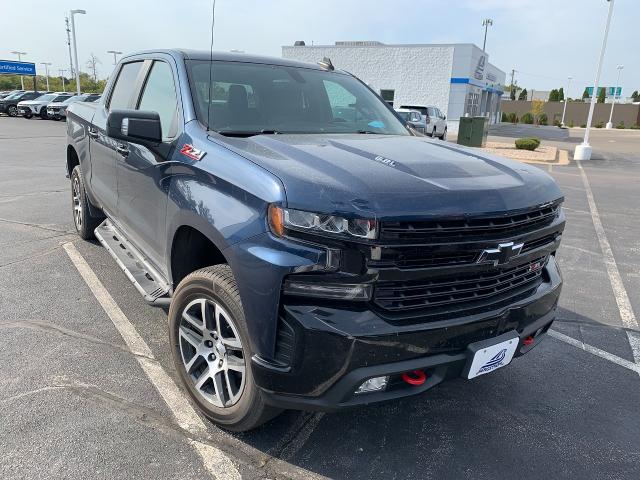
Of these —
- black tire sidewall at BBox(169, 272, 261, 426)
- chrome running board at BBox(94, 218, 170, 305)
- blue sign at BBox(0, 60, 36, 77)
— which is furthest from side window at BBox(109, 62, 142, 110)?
blue sign at BBox(0, 60, 36, 77)

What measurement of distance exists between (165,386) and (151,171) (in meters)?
1.35

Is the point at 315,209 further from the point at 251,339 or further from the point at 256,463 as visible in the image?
the point at 256,463

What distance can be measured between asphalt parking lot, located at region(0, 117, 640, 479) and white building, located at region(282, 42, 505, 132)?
32.2 metres

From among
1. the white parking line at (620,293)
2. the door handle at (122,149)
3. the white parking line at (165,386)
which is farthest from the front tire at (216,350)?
the white parking line at (620,293)

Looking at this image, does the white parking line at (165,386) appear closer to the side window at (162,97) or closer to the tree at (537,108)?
the side window at (162,97)

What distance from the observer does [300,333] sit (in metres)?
2.12

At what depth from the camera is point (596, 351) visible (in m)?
3.89

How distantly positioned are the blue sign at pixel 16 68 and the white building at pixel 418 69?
105ft

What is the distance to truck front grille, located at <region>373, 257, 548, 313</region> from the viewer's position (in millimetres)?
2201

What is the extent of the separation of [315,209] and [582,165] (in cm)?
1847

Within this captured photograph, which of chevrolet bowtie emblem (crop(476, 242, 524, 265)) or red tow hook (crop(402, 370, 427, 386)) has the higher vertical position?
chevrolet bowtie emblem (crop(476, 242, 524, 265))

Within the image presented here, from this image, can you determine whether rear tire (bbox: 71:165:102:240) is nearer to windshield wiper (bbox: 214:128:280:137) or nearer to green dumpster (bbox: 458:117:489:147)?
windshield wiper (bbox: 214:128:280:137)

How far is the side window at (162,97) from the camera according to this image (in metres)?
3.22

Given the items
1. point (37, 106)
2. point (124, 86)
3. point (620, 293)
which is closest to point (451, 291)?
point (124, 86)
